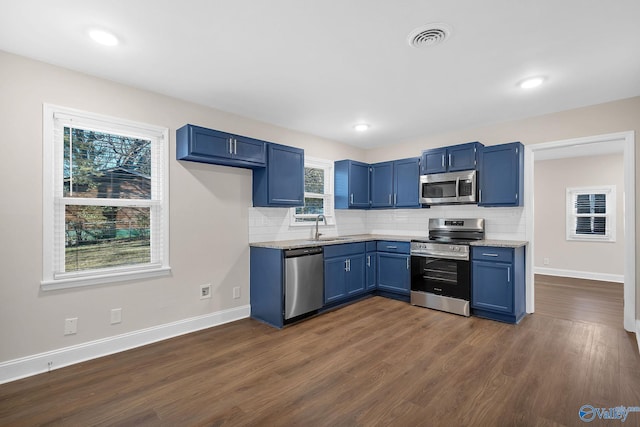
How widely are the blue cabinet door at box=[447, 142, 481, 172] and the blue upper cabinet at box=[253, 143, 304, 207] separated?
6.86 ft

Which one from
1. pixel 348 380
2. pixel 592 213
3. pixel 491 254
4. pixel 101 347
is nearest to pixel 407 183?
pixel 491 254

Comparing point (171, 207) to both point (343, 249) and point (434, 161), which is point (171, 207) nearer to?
point (343, 249)

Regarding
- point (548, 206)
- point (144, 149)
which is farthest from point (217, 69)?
point (548, 206)

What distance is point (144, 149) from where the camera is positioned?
320 centimetres

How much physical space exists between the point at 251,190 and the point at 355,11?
251 centimetres

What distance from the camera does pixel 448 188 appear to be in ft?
14.5

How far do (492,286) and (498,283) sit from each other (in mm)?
78

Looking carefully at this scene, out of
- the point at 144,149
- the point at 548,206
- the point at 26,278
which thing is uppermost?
the point at 144,149

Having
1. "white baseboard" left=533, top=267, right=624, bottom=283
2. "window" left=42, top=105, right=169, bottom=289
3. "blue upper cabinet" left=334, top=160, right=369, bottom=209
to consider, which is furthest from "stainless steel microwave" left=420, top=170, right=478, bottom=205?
"window" left=42, top=105, right=169, bottom=289

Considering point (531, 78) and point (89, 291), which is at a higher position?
point (531, 78)

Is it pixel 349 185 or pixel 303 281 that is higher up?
pixel 349 185

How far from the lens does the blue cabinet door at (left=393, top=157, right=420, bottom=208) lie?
4.87m

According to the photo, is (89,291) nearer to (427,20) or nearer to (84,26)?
(84,26)

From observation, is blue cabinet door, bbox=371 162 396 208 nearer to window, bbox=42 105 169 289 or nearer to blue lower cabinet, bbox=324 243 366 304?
blue lower cabinet, bbox=324 243 366 304
